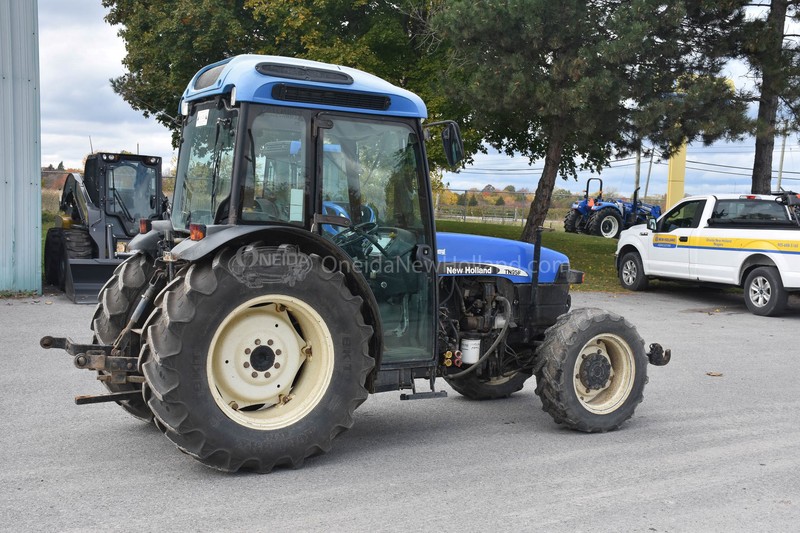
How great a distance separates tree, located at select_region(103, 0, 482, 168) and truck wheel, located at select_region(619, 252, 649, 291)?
5997mm

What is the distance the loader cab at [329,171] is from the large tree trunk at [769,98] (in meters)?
15.0

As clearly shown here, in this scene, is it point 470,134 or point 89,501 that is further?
point 470,134

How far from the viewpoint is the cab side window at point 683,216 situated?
15711 mm

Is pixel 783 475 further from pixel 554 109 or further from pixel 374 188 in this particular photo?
pixel 554 109

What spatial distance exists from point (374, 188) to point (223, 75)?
123 centimetres

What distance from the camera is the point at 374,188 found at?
567 cm

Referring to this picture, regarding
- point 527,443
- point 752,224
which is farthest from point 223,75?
point 752,224

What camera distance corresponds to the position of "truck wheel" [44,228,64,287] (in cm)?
1502

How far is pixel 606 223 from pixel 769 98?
13.7 meters

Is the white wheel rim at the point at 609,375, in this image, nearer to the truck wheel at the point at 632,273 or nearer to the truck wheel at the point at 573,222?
the truck wheel at the point at 632,273

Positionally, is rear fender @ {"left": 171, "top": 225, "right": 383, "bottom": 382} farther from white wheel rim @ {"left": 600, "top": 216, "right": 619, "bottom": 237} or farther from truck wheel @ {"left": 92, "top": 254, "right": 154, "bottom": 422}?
white wheel rim @ {"left": 600, "top": 216, "right": 619, "bottom": 237}

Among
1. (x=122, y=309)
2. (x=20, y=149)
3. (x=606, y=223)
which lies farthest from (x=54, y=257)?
(x=606, y=223)

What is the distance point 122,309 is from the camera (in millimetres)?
5988

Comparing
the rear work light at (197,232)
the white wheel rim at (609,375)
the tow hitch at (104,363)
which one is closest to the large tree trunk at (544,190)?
the white wheel rim at (609,375)
